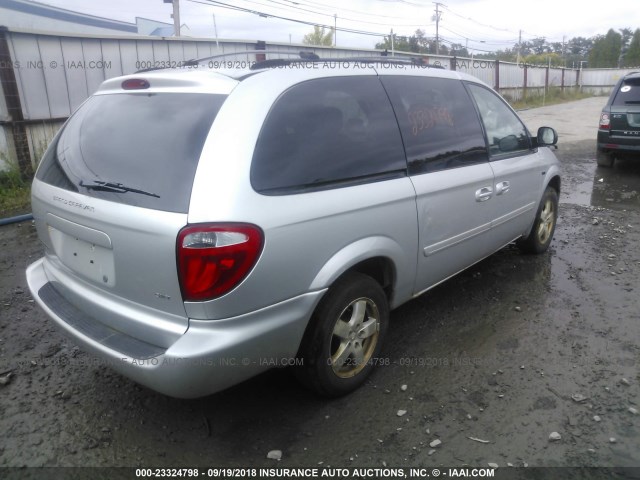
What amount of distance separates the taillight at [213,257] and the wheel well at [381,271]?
0.84m

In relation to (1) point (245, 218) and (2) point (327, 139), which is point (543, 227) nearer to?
(2) point (327, 139)

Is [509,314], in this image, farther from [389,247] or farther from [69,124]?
[69,124]

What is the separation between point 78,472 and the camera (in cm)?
230

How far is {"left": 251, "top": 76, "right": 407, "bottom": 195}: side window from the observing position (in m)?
2.28

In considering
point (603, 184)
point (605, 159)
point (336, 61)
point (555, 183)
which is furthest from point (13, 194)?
point (605, 159)

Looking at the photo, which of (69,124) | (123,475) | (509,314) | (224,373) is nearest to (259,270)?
(224,373)

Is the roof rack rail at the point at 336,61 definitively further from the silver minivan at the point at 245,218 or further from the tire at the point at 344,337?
the tire at the point at 344,337

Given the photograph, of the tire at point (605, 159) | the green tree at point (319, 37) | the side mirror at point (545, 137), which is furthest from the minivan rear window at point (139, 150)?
the green tree at point (319, 37)

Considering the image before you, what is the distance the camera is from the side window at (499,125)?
3.79 m

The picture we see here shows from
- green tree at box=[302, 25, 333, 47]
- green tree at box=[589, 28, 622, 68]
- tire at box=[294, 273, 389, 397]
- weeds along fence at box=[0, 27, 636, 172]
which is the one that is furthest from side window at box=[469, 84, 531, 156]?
green tree at box=[589, 28, 622, 68]

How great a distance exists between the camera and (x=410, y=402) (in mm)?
2771

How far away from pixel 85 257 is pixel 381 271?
1.60 m

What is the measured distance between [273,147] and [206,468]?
1.53m

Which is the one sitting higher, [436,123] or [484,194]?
[436,123]
